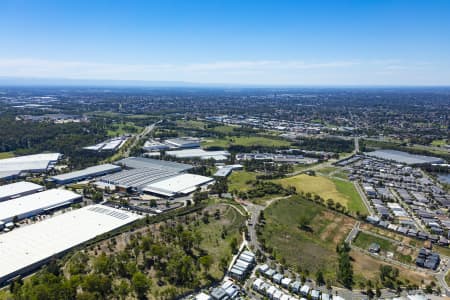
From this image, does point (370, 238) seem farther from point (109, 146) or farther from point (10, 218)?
point (109, 146)

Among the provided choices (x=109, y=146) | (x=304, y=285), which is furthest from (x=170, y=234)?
(x=109, y=146)

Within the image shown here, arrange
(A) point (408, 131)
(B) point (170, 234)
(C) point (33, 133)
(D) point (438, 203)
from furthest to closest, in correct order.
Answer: (A) point (408, 131)
(C) point (33, 133)
(D) point (438, 203)
(B) point (170, 234)

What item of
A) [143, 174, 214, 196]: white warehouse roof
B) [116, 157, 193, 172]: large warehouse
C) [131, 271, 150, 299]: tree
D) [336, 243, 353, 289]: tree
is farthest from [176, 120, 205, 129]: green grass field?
[131, 271, 150, 299]: tree

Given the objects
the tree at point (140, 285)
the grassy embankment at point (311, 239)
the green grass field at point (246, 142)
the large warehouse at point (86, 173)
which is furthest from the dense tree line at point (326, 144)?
the tree at point (140, 285)

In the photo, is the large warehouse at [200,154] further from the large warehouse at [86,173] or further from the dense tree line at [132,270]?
the dense tree line at [132,270]

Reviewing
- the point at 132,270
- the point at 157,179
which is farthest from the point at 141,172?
the point at 132,270
